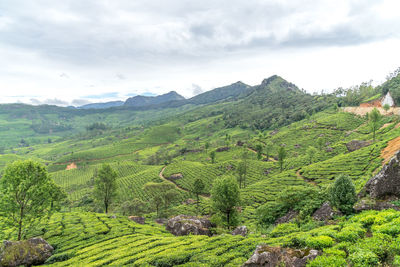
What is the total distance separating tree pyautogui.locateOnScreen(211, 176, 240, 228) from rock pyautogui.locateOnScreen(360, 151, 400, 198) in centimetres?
2059

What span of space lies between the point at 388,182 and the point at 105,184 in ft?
180

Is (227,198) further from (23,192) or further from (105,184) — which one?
(23,192)

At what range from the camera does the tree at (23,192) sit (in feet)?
91.3

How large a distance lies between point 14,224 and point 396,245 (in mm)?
45088

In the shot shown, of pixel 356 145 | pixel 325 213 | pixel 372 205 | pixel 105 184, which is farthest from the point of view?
pixel 356 145

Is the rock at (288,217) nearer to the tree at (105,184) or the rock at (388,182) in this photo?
the rock at (388,182)

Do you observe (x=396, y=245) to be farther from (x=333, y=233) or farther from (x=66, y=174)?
(x=66, y=174)

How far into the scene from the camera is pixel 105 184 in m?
49.9

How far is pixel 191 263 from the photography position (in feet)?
56.9

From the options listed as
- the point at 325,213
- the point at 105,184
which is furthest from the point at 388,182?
the point at 105,184

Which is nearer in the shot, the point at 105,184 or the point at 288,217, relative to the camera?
the point at 288,217

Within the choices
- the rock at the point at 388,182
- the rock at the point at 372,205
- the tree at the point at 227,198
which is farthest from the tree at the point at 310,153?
the rock at the point at 372,205

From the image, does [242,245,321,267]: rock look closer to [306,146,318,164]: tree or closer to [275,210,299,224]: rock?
[275,210,299,224]: rock

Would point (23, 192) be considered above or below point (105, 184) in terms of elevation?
above
